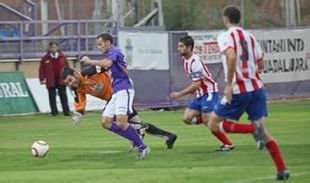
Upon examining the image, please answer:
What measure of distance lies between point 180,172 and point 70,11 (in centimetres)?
3191

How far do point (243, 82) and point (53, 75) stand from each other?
1855cm

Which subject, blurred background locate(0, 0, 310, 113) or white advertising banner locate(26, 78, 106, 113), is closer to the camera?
white advertising banner locate(26, 78, 106, 113)

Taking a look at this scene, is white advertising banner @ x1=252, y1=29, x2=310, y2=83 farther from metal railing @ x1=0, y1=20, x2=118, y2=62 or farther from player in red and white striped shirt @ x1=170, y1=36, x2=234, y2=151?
player in red and white striped shirt @ x1=170, y1=36, x2=234, y2=151

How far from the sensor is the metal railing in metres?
36.2

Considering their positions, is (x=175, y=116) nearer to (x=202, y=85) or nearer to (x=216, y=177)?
(x=202, y=85)

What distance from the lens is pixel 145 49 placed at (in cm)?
3438

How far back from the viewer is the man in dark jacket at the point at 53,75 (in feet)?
105

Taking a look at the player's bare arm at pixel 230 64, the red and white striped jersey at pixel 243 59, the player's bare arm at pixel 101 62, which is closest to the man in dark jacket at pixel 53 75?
the player's bare arm at pixel 101 62

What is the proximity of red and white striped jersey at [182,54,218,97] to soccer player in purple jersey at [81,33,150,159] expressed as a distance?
3.96 ft

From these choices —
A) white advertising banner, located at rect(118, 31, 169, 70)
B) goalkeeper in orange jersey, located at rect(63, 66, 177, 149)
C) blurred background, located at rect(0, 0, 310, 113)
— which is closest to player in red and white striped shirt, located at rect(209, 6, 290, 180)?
goalkeeper in orange jersey, located at rect(63, 66, 177, 149)

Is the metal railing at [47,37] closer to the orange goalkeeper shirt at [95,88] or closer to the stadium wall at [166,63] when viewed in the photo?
the stadium wall at [166,63]

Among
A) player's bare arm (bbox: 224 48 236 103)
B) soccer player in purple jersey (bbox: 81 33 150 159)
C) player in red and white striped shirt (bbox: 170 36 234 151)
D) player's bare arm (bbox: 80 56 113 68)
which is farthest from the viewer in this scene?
player in red and white striped shirt (bbox: 170 36 234 151)

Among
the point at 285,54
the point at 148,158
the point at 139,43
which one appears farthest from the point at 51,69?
the point at 148,158

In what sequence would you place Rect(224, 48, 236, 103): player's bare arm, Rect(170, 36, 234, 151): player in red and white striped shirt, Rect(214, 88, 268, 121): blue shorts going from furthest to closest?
Rect(170, 36, 234, 151): player in red and white striped shirt
Rect(214, 88, 268, 121): blue shorts
Rect(224, 48, 236, 103): player's bare arm
